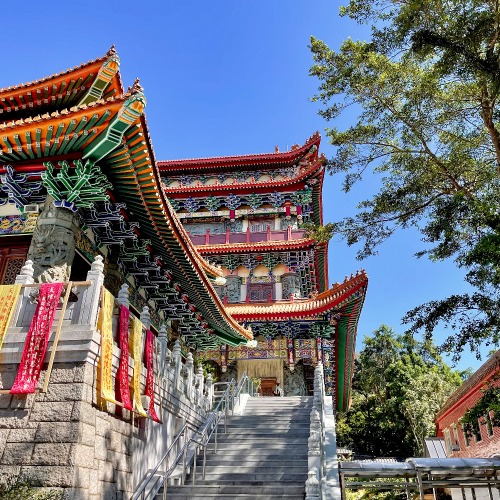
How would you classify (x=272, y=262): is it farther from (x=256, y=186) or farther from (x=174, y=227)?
(x=174, y=227)

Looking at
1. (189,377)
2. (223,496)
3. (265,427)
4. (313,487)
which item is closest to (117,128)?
(223,496)

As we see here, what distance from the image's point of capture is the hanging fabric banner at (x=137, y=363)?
25.0 ft

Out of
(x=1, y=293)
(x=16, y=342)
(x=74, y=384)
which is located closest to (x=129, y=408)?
(x=74, y=384)

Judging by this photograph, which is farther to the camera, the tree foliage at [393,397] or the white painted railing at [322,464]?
the tree foliage at [393,397]

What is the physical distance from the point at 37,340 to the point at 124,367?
151cm

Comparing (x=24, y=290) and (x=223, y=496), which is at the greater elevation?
(x=24, y=290)

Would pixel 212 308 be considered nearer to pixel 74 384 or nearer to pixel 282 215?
pixel 74 384

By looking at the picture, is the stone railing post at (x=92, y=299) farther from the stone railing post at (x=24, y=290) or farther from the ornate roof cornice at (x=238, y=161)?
the ornate roof cornice at (x=238, y=161)

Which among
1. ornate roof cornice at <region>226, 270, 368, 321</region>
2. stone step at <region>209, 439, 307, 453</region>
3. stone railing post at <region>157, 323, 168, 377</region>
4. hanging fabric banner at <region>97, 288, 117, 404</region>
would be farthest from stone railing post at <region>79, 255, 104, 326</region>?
ornate roof cornice at <region>226, 270, 368, 321</region>

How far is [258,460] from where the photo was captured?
937 centimetres

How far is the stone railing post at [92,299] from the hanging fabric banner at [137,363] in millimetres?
1644

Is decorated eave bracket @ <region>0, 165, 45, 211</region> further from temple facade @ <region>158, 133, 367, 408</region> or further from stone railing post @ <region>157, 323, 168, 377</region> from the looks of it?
temple facade @ <region>158, 133, 367, 408</region>

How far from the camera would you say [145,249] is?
10453 millimetres

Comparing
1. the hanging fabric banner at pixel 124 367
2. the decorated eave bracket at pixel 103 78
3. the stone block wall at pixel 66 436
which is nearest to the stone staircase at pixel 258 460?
the stone block wall at pixel 66 436
